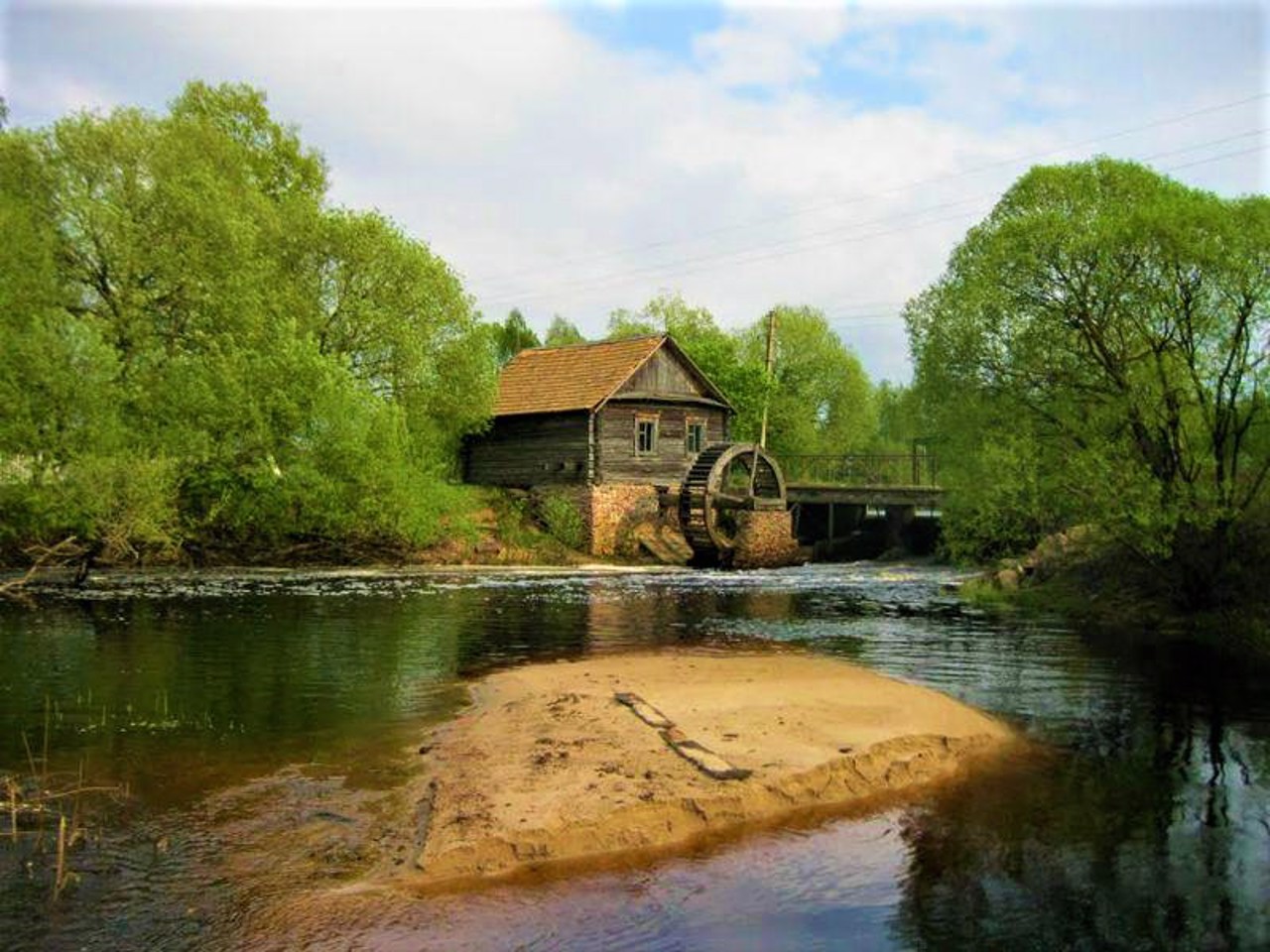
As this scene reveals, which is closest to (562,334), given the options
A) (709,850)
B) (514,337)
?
(514,337)

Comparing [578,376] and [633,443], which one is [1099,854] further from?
[578,376]

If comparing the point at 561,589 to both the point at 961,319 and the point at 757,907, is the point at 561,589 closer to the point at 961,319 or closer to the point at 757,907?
the point at 961,319

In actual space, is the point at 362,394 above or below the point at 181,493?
above

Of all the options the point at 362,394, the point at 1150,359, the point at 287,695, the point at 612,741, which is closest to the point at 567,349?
the point at 362,394

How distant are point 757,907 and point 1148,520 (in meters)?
15.3

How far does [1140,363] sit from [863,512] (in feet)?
99.0

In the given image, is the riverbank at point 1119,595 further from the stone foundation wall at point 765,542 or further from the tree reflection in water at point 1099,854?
the stone foundation wall at point 765,542

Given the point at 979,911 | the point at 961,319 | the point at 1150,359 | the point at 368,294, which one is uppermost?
the point at 368,294

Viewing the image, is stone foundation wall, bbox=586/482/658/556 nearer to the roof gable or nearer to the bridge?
the roof gable

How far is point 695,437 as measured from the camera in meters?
43.8

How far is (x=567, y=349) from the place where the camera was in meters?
45.3

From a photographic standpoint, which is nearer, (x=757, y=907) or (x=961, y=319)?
(x=757, y=907)

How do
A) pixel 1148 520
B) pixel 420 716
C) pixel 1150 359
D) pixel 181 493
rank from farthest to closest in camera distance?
pixel 181 493 < pixel 1150 359 < pixel 1148 520 < pixel 420 716

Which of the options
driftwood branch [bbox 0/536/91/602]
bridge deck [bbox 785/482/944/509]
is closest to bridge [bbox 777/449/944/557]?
bridge deck [bbox 785/482/944/509]
